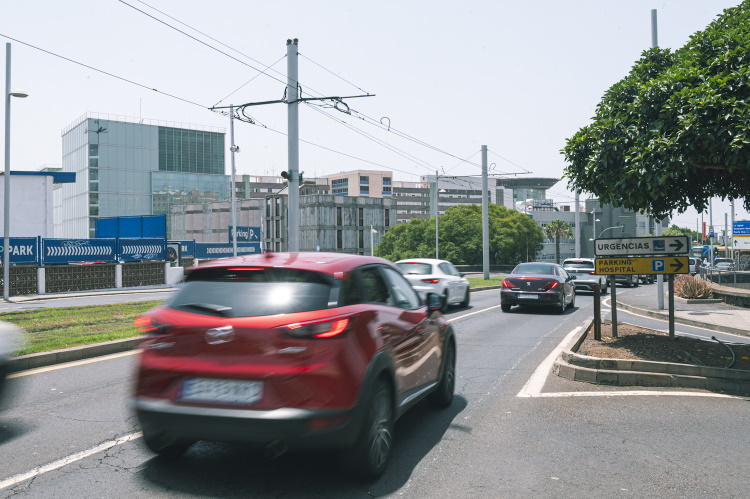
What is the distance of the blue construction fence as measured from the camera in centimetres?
2759

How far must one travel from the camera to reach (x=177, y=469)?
182 inches

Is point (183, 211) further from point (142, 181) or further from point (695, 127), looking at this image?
point (695, 127)

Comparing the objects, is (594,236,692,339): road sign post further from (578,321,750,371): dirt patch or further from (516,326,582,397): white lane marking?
(516,326,582,397): white lane marking

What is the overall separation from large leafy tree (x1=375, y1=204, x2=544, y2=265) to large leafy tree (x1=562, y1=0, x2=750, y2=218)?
6599cm

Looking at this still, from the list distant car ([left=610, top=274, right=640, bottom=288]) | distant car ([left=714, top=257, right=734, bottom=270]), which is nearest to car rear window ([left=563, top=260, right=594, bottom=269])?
distant car ([left=610, top=274, right=640, bottom=288])

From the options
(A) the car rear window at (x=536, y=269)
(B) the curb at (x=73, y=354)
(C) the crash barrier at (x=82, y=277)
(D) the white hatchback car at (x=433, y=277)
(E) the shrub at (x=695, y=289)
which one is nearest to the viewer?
(B) the curb at (x=73, y=354)

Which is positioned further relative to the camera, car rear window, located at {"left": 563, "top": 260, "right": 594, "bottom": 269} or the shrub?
car rear window, located at {"left": 563, "top": 260, "right": 594, "bottom": 269}

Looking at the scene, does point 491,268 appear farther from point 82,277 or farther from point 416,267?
point 416,267

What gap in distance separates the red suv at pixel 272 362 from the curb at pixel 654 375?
4.12 meters

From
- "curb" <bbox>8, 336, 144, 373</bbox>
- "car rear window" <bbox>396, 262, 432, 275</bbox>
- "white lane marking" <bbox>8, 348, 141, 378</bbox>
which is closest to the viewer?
"white lane marking" <bbox>8, 348, 141, 378</bbox>

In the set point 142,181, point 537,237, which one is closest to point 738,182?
point 537,237

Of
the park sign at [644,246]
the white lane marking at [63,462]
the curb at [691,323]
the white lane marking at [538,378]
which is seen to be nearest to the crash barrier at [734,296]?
the curb at [691,323]

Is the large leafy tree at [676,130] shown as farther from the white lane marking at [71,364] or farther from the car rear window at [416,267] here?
the car rear window at [416,267]

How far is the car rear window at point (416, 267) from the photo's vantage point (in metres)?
17.8
